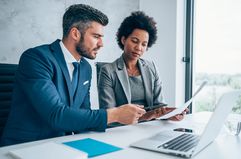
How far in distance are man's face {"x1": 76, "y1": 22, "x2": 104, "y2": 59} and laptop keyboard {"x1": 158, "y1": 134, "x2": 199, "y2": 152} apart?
2.34 ft

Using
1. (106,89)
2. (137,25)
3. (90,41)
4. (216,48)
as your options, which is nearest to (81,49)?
(90,41)

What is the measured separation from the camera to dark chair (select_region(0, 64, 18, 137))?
4.73 feet

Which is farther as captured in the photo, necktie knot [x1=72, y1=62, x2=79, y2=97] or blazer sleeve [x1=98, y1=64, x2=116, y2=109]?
blazer sleeve [x1=98, y1=64, x2=116, y2=109]

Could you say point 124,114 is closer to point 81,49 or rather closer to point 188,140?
A: point 188,140

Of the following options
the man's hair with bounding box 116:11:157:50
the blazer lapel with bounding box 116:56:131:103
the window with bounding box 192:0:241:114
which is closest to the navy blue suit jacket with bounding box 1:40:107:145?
the blazer lapel with bounding box 116:56:131:103

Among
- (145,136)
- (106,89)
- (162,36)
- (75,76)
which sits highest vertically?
(162,36)

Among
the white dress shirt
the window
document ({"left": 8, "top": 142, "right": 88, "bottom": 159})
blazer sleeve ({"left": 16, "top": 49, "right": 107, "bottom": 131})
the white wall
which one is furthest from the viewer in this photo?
the window

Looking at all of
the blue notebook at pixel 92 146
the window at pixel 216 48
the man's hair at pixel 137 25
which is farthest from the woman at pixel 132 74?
the window at pixel 216 48

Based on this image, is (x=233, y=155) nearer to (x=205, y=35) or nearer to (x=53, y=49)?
(x=53, y=49)

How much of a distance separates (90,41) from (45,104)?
0.53 m

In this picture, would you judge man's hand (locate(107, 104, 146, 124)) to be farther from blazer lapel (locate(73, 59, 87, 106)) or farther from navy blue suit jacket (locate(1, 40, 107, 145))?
blazer lapel (locate(73, 59, 87, 106))

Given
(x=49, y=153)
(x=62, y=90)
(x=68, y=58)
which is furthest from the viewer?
(x=68, y=58)

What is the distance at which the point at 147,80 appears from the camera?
198 centimetres

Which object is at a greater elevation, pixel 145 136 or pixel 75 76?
pixel 75 76
